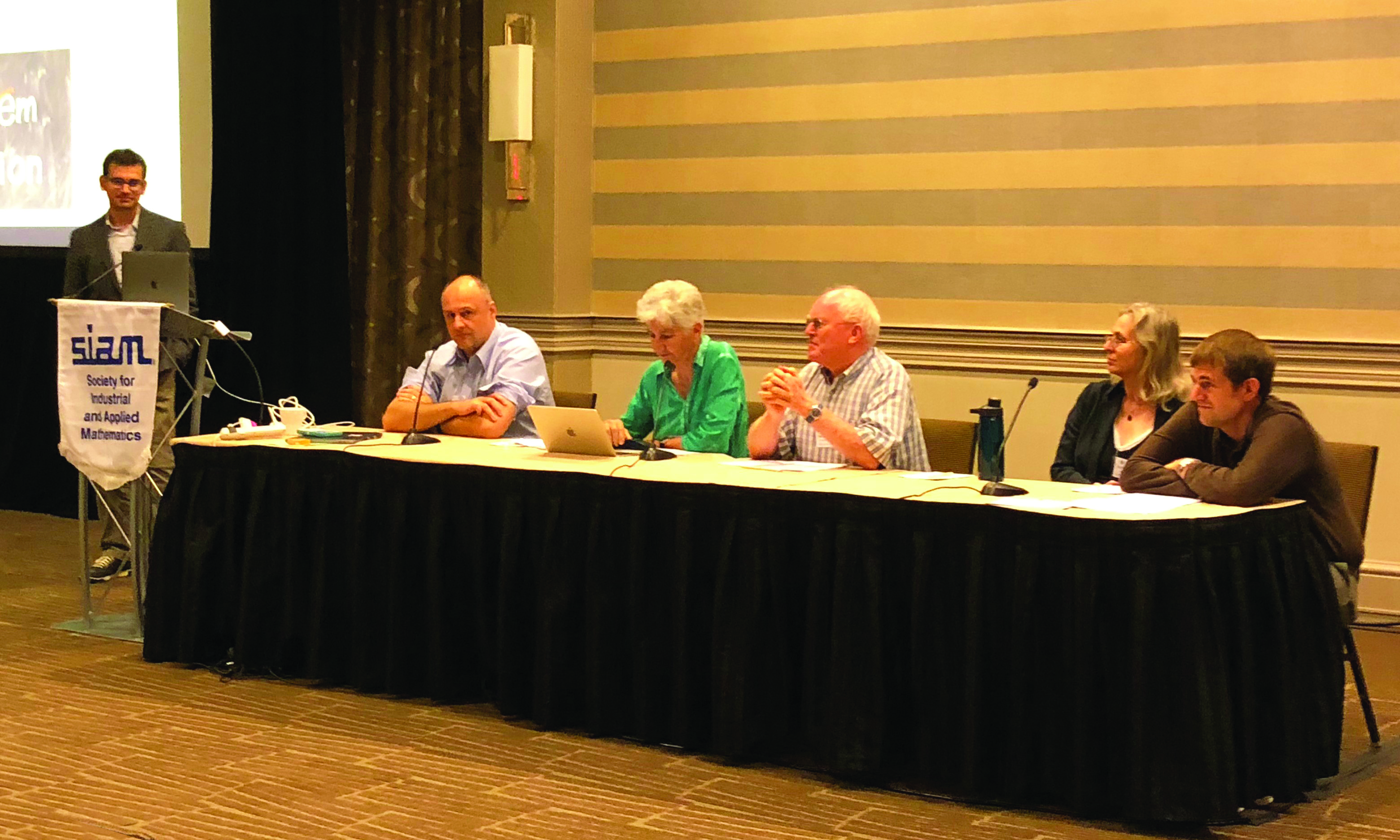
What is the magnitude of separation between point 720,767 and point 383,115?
13.5 feet

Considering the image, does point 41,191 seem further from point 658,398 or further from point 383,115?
point 658,398

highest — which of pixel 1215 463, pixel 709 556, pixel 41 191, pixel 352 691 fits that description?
pixel 41 191

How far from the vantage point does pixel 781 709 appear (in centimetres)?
346

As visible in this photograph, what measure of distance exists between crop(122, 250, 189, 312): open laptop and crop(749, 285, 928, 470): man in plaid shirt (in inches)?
72.9

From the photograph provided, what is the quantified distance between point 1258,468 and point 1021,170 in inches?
99.4

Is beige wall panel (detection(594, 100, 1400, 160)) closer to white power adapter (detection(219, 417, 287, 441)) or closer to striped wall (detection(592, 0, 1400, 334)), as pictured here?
striped wall (detection(592, 0, 1400, 334))

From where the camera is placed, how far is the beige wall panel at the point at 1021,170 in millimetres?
5027

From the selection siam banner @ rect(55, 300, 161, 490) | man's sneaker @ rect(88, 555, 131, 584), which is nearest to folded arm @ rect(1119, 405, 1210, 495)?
siam banner @ rect(55, 300, 161, 490)

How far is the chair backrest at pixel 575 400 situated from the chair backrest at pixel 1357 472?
85.6 inches

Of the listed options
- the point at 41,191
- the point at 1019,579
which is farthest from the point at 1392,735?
the point at 41,191

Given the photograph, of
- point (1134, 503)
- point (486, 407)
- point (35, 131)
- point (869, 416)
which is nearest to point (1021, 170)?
point (869, 416)

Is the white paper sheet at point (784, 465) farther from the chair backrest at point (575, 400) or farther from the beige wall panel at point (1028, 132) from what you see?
the beige wall panel at point (1028, 132)

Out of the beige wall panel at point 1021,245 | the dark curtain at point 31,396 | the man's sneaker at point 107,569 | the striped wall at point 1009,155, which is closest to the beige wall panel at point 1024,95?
the striped wall at point 1009,155

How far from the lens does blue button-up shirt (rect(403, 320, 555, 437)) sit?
4680 mm
